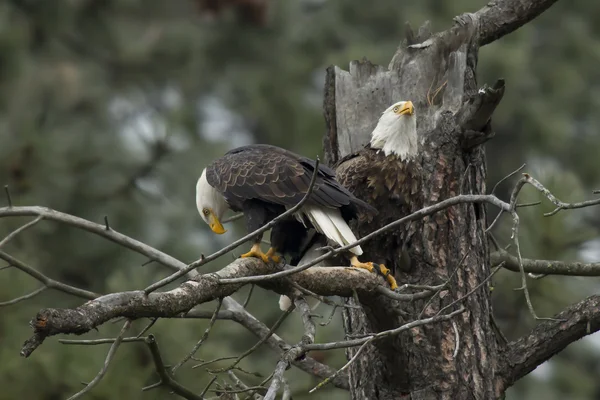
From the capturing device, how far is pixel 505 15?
4.65 metres

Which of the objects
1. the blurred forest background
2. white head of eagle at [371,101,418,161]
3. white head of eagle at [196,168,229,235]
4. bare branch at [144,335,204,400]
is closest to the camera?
bare branch at [144,335,204,400]

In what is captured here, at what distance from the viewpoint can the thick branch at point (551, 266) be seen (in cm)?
413

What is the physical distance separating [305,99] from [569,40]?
9.95 ft

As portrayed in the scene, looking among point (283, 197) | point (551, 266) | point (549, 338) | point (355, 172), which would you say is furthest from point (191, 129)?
point (549, 338)

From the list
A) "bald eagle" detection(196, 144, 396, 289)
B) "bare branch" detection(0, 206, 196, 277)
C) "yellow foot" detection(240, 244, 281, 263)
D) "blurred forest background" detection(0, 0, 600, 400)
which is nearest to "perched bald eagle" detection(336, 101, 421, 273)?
"bald eagle" detection(196, 144, 396, 289)

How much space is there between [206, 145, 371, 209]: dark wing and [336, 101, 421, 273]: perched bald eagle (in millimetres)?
201

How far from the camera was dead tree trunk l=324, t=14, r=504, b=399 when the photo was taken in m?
3.96

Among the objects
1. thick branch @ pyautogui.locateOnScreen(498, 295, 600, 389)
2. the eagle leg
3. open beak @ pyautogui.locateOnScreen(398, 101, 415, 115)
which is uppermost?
open beak @ pyautogui.locateOnScreen(398, 101, 415, 115)

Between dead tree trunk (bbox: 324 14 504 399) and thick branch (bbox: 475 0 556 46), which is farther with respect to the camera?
thick branch (bbox: 475 0 556 46)

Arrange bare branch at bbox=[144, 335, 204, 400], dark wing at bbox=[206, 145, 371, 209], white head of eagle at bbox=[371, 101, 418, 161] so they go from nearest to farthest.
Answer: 1. bare branch at bbox=[144, 335, 204, 400]
2. dark wing at bbox=[206, 145, 371, 209]
3. white head of eagle at bbox=[371, 101, 418, 161]

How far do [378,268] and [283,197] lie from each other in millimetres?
468

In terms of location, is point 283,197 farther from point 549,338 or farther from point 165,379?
point 549,338

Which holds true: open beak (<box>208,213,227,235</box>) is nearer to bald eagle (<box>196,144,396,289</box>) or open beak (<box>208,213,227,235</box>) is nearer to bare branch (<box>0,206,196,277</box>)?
bald eagle (<box>196,144,396,289</box>)

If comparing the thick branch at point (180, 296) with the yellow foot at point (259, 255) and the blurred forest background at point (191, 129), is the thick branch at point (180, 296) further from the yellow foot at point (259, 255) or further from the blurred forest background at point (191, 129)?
the blurred forest background at point (191, 129)
